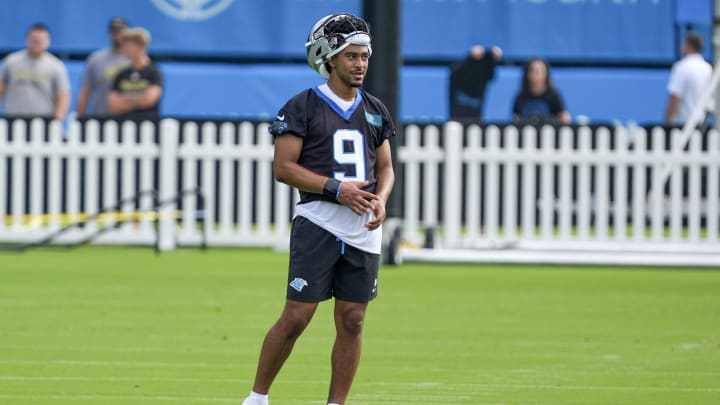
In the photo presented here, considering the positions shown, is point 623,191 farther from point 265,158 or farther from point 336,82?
point 336,82

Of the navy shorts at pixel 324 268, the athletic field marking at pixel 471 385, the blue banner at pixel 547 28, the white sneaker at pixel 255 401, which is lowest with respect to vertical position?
the athletic field marking at pixel 471 385

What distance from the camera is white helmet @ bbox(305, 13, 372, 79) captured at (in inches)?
298

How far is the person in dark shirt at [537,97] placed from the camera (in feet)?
71.4

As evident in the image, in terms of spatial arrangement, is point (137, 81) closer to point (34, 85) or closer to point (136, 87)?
point (136, 87)

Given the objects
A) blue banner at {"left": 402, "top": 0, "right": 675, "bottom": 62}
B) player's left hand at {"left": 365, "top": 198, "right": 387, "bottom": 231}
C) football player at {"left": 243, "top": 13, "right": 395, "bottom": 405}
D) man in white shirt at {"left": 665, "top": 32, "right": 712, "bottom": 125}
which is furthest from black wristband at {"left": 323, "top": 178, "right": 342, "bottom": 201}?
blue banner at {"left": 402, "top": 0, "right": 675, "bottom": 62}

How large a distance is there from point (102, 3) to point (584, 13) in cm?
731

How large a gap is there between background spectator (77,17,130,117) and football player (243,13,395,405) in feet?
46.3

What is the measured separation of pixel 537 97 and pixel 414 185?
3766mm

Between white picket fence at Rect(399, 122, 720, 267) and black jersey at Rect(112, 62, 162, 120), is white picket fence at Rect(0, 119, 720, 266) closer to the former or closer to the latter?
white picket fence at Rect(399, 122, 720, 267)

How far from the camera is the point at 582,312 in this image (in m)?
12.9

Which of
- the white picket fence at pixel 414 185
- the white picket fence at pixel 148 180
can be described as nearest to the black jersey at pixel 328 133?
the white picket fence at pixel 414 185

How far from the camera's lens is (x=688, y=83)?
68.6 ft

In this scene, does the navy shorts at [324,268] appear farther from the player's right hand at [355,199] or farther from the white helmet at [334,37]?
the white helmet at [334,37]

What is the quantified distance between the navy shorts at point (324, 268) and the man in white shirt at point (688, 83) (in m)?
13.8
